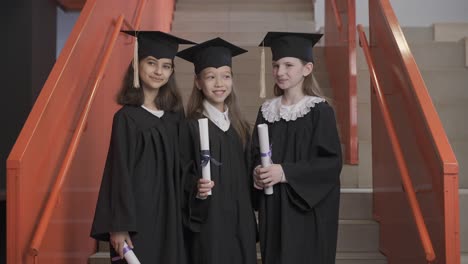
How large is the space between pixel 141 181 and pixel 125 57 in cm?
189

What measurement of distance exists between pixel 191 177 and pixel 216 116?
0.32m

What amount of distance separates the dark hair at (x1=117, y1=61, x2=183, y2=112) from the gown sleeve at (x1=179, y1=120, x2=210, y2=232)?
0.13 meters

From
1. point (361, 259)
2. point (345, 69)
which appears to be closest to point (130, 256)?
point (361, 259)

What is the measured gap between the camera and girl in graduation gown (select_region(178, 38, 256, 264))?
2.66 meters

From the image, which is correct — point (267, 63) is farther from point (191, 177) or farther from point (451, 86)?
point (191, 177)

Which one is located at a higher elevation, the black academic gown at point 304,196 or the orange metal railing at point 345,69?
the orange metal railing at point 345,69

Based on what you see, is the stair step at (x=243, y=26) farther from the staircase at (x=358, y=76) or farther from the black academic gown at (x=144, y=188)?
the black academic gown at (x=144, y=188)

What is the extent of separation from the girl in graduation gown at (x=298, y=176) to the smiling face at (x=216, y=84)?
0.80ft

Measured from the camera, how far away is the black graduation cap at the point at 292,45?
285 centimetres

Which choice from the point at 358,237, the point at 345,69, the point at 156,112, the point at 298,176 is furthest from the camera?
the point at 345,69

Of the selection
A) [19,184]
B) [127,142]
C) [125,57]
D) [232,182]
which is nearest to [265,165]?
[232,182]

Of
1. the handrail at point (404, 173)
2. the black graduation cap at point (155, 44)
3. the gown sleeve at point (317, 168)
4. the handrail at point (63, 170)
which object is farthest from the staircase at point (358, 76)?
the black graduation cap at point (155, 44)

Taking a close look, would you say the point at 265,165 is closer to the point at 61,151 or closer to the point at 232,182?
the point at 232,182

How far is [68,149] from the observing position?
301cm
